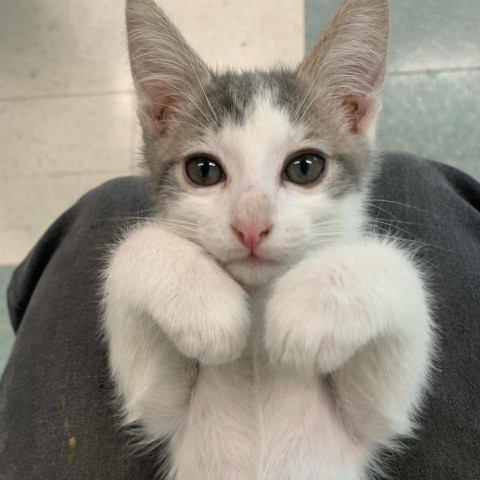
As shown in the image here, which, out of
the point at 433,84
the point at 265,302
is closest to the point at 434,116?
the point at 433,84

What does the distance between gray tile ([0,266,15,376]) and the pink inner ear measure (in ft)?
4.48

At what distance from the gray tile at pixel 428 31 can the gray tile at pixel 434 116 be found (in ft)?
0.22

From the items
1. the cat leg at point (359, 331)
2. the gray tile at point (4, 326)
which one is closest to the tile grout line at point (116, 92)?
the gray tile at point (4, 326)

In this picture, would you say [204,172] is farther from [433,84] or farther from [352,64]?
[433,84]

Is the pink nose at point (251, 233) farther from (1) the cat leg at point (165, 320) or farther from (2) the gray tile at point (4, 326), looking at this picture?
(2) the gray tile at point (4, 326)

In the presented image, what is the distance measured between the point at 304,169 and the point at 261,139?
0.32ft

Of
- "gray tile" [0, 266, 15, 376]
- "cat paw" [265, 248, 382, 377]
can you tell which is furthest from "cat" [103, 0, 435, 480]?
"gray tile" [0, 266, 15, 376]

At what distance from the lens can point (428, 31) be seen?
2.48m

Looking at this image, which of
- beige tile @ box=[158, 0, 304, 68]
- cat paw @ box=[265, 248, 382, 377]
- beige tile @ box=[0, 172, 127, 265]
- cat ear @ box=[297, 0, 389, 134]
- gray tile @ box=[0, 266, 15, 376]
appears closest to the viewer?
cat paw @ box=[265, 248, 382, 377]

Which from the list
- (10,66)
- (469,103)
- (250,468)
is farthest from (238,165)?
(10,66)

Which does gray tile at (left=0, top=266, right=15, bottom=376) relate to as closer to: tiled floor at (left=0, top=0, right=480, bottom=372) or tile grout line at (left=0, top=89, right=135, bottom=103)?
tiled floor at (left=0, top=0, right=480, bottom=372)

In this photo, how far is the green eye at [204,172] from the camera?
1009mm

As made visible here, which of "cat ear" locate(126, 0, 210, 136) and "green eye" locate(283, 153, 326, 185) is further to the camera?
"cat ear" locate(126, 0, 210, 136)

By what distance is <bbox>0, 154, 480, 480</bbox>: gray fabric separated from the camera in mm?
1158
